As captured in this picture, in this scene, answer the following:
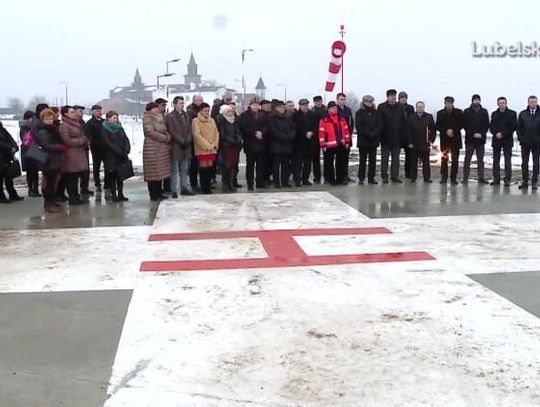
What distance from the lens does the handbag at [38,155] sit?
28.0 ft

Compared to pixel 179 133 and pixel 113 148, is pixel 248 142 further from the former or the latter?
pixel 113 148

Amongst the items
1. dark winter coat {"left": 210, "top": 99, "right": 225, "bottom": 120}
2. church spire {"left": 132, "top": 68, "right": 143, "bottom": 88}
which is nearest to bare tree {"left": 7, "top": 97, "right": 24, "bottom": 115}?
church spire {"left": 132, "top": 68, "right": 143, "bottom": 88}

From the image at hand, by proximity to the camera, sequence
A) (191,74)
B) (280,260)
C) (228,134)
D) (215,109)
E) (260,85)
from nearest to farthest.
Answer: (280,260) < (228,134) < (215,109) < (260,85) < (191,74)

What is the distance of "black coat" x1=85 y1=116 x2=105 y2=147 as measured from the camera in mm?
10312

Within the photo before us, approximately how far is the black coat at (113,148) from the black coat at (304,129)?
3078mm

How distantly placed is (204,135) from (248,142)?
36.6 inches

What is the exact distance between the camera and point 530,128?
34.2 ft

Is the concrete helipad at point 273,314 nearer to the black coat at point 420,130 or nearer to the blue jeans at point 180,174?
the blue jeans at point 180,174

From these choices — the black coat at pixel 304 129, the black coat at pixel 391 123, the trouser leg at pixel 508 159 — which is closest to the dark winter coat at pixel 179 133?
the black coat at pixel 304 129

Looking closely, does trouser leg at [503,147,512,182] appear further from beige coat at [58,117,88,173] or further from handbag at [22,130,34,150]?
handbag at [22,130,34,150]

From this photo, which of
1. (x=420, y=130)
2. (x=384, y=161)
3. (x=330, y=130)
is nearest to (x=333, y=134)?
(x=330, y=130)

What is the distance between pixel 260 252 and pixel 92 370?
287 cm

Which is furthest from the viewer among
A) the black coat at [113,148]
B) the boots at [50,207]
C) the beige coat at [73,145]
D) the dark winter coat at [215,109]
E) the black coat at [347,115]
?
the dark winter coat at [215,109]

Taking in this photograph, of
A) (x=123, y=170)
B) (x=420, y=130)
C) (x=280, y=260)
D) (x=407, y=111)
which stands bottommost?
(x=280, y=260)
